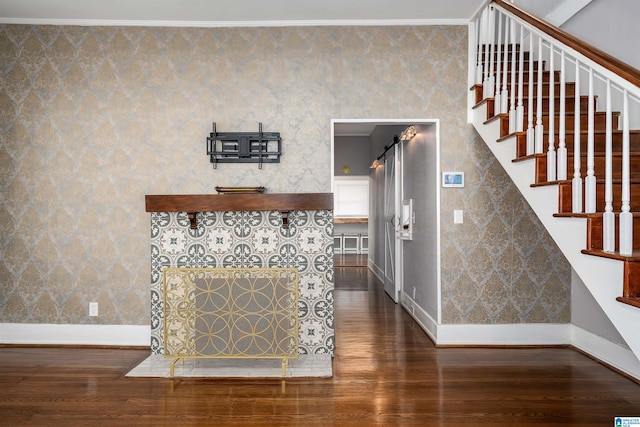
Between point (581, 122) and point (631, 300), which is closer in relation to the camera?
point (631, 300)

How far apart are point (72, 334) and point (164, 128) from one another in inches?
83.8

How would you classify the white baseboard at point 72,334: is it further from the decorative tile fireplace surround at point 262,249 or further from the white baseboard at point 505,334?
the white baseboard at point 505,334

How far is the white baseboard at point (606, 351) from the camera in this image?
3.02 meters

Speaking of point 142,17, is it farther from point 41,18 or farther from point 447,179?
point 447,179

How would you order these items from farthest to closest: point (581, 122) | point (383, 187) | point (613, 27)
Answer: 1. point (383, 187)
2. point (613, 27)
3. point (581, 122)

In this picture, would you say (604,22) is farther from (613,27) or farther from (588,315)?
(588,315)

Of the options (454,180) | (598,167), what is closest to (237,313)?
(454,180)

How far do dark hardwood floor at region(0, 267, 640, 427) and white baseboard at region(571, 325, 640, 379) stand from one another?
0.10 m

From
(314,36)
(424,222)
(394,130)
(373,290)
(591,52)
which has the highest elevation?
(314,36)

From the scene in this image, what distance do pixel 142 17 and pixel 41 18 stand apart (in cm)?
96

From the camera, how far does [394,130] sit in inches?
245

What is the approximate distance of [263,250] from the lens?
3.48m

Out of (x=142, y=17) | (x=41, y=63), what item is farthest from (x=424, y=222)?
(x=41, y=63)

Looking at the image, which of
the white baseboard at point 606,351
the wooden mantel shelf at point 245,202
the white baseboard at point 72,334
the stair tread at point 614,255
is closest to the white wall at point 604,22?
the stair tread at point 614,255
